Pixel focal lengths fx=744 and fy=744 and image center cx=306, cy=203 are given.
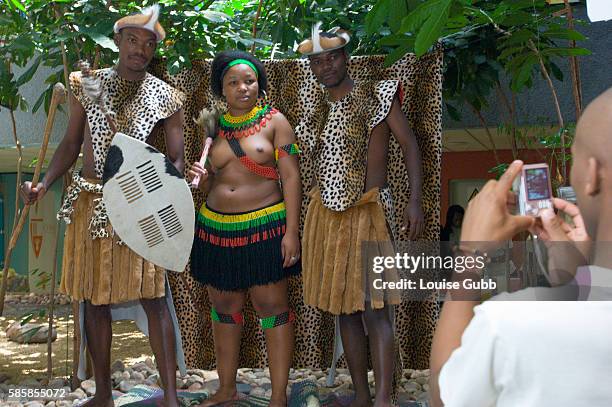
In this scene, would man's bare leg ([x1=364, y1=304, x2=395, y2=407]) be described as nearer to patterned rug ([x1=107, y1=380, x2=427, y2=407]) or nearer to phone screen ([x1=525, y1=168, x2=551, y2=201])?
patterned rug ([x1=107, y1=380, x2=427, y2=407])

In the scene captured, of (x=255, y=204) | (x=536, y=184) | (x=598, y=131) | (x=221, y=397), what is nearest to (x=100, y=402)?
(x=221, y=397)

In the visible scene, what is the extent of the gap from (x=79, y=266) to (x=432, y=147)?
5.97 feet

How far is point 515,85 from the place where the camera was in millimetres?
3518

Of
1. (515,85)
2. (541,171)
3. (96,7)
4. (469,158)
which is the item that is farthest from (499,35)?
(469,158)

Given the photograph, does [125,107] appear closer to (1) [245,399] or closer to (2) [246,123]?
(2) [246,123]

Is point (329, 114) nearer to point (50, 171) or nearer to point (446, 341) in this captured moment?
point (50, 171)

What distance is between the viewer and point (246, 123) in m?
3.51

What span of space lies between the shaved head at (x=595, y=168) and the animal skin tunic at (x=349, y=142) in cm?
233

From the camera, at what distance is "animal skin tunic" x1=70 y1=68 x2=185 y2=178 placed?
347 centimetres

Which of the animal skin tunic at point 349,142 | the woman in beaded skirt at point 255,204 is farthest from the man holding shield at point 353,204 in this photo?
the woman in beaded skirt at point 255,204

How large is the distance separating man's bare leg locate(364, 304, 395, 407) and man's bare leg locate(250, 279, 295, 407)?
38 cm

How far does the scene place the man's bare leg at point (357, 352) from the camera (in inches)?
139

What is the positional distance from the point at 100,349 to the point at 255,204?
102cm

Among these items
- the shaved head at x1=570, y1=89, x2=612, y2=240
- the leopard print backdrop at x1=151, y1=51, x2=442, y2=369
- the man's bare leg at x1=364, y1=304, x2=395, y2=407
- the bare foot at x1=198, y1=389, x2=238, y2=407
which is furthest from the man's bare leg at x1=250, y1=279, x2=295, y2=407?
the shaved head at x1=570, y1=89, x2=612, y2=240
